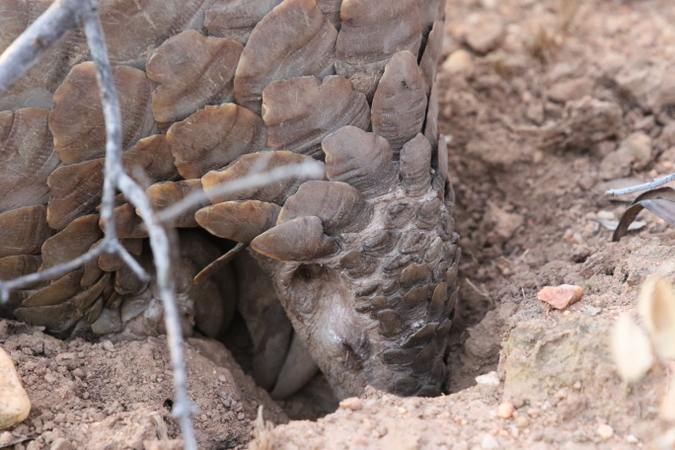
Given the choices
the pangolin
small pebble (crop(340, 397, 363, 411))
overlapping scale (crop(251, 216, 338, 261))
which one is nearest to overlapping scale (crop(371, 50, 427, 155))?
the pangolin

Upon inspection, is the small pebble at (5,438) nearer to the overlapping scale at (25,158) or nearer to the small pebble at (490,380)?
the overlapping scale at (25,158)

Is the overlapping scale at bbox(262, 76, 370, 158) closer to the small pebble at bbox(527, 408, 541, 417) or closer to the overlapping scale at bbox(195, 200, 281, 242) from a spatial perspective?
the overlapping scale at bbox(195, 200, 281, 242)

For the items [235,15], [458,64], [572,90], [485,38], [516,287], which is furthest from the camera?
[485,38]

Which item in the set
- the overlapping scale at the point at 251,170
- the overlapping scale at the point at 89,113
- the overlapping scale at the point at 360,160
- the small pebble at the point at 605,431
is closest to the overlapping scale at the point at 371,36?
the overlapping scale at the point at 360,160

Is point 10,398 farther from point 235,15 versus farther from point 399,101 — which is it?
point 399,101

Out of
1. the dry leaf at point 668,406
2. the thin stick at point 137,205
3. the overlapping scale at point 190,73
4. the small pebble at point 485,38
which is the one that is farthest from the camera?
the small pebble at point 485,38

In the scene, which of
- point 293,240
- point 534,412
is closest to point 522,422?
point 534,412
